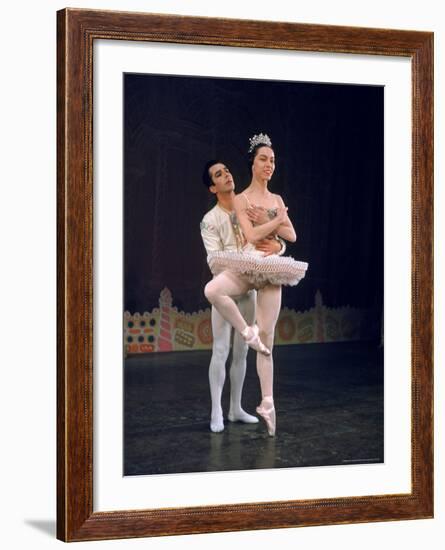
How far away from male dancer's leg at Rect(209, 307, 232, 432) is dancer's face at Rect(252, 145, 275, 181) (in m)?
0.68

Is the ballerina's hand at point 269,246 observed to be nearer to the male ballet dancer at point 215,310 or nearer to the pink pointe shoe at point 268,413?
the male ballet dancer at point 215,310

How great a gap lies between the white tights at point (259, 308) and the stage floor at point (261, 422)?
0.05 m

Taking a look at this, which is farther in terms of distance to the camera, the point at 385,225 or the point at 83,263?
the point at 385,225

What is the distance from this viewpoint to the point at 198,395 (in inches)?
241

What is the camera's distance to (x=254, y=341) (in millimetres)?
6297

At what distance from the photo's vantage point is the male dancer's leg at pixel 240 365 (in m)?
6.18

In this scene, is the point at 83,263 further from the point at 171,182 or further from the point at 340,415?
the point at 340,415

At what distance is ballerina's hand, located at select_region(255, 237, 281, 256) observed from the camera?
6.31 metres

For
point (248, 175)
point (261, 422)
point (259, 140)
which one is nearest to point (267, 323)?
point (261, 422)

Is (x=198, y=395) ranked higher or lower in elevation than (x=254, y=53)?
lower

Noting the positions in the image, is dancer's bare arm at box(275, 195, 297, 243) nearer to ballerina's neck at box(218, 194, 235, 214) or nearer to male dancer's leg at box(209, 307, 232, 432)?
ballerina's neck at box(218, 194, 235, 214)

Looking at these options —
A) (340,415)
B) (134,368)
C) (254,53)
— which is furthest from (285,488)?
(254,53)

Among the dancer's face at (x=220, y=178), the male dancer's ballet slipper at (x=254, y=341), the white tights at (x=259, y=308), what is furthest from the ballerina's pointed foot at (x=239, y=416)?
the dancer's face at (x=220, y=178)

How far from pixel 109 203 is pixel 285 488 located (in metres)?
1.61
